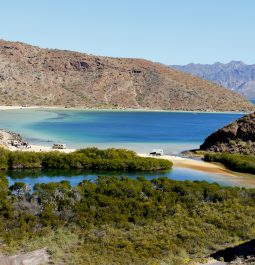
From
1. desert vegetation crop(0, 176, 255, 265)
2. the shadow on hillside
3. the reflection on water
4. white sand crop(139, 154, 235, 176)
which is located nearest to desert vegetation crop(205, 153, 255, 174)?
white sand crop(139, 154, 235, 176)

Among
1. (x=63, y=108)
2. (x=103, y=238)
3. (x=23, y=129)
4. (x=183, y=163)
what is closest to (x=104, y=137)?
(x=23, y=129)

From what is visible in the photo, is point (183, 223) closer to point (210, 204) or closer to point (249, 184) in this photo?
point (210, 204)

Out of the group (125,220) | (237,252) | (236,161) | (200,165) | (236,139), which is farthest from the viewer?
(236,139)

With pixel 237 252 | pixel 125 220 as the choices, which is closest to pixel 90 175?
pixel 125 220

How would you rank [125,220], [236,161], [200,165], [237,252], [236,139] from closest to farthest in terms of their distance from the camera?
[237,252] → [125,220] → [236,161] → [200,165] → [236,139]

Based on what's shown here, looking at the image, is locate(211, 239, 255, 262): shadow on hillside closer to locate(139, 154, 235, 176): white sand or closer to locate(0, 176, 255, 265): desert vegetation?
locate(0, 176, 255, 265): desert vegetation

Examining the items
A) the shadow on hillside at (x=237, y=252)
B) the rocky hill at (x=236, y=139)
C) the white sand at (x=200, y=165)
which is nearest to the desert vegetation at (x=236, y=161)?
the white sand at (x=200, y=165)

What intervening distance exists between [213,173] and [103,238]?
28.0m

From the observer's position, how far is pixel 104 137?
311 feet

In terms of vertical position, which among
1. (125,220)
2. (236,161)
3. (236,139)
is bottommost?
(125,220)

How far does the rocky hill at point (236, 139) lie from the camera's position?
2815 inches

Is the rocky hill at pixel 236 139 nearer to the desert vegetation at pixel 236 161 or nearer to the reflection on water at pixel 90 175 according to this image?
the desert vegetation at pixel 236 161

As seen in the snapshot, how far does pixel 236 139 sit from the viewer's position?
74.1 m

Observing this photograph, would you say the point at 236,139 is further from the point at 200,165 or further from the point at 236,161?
the point at 200,165
